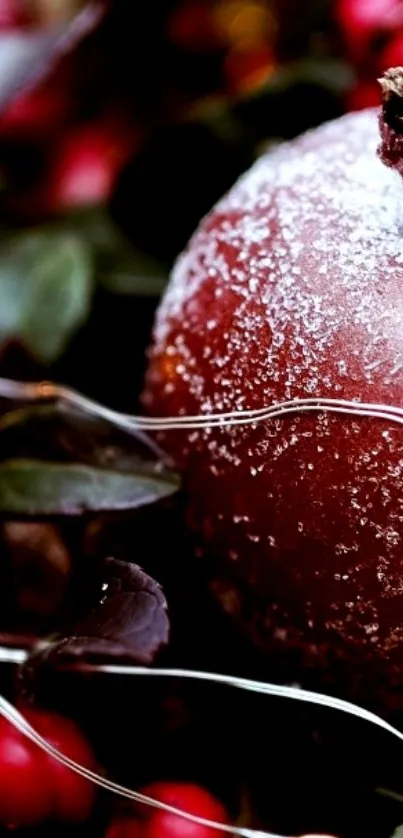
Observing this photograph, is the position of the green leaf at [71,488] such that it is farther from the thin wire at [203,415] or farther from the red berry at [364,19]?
the red berry at [364,19]

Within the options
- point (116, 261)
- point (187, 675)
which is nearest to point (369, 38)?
point (116, 261)

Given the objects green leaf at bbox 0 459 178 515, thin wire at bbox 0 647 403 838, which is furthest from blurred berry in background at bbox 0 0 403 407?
thin wire at bbox 0 647 403 838

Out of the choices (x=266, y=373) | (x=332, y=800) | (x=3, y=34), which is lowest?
(x=332, y=800)

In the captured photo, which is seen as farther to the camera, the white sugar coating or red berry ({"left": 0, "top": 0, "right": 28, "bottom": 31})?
red berry ({"left": 0, "top": 0, "right": 28, "bottom": 31})

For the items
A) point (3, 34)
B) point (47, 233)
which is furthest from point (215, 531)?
point (3, 34)

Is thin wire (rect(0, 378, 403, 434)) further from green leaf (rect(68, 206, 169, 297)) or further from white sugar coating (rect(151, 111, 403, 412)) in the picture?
green leaf (rect(68, 206, 169, 297))

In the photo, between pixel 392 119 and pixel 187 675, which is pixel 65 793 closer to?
pixel 187 675

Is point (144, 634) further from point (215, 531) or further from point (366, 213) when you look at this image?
point (366, 213)
